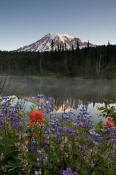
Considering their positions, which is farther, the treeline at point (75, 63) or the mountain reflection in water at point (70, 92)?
the treeline at point (75, 63)

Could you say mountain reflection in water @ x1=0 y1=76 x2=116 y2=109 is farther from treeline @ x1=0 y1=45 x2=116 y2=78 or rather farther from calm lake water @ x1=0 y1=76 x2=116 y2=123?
treeline @ x1=0 y1=45 x2=116 y2=78

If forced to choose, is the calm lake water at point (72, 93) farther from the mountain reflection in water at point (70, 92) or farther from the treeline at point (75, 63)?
the treeline at point (75, 63)

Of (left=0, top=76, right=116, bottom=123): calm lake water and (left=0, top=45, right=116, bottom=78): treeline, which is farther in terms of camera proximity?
(left=0, top=45, right=116, bottom=78): treeline

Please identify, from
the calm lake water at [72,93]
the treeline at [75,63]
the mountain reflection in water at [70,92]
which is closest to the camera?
the mountain reflection in water at [70,92]

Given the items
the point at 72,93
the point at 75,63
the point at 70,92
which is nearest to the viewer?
the point at 72,93

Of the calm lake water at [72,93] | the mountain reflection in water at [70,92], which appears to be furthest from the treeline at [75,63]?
the calm lake water at [72,93]

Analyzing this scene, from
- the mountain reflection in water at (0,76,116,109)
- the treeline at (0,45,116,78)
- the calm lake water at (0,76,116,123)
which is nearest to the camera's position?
the mountain reflection in water at (0,76,116,109)

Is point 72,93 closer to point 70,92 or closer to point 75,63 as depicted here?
point 70,92

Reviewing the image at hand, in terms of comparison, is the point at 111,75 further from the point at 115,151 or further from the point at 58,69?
the point at 115,151

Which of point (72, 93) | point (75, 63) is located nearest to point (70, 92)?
point (72, 93)

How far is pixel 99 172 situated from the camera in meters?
3.03

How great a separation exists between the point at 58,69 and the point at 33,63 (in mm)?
20340

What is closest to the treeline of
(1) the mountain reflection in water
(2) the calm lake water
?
(1) the mountain reflection in water

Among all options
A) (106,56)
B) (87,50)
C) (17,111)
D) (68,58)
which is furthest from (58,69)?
(17,111)
